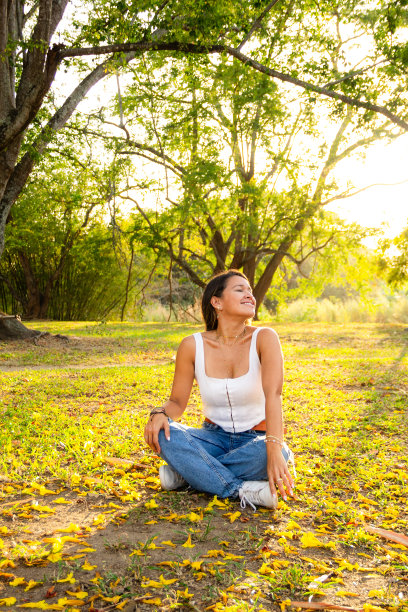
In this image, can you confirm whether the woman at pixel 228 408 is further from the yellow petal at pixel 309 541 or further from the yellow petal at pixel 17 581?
the yellow petal at pixel 17 581

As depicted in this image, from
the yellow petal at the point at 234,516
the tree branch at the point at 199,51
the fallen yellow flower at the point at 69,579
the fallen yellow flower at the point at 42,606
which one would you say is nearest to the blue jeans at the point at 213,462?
the yellow petal at the point at 234,516

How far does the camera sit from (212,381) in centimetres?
362

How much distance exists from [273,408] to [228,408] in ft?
1.43

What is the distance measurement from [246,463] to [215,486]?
0.23 m

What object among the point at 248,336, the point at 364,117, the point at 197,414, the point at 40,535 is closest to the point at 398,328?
the point at 364,117

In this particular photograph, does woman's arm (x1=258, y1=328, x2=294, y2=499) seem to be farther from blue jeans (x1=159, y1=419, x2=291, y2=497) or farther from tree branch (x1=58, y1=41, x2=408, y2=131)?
tree branch (x1=58, y1=41, x2=408, y2=131)

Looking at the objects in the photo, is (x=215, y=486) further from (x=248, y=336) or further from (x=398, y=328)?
(x=398, y=328)

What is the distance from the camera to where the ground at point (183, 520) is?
237 cm

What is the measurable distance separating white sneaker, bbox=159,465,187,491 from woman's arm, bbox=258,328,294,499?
2.22ft

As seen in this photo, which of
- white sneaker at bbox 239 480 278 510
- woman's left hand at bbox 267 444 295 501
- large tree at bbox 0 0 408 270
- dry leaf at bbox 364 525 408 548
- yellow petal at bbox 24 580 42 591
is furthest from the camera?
large tree at bbox 0 0 408 270

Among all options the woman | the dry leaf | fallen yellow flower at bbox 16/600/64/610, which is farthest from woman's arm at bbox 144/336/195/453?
fallen yellow flower at bbox 16/600/64/610

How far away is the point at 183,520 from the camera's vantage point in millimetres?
3174

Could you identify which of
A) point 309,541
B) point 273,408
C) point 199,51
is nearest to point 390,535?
point 309,541

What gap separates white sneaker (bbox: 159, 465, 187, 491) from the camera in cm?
360
